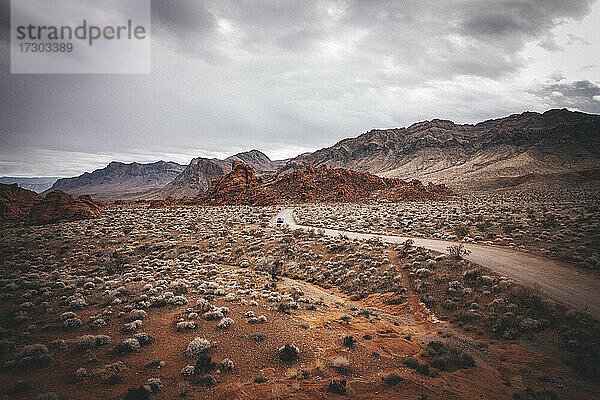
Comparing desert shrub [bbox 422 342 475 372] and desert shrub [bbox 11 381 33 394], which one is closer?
desert shrub [bbox 11 381 33 394]

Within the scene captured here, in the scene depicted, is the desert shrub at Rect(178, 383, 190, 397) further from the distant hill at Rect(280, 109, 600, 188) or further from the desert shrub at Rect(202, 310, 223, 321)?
the distant hill at Rect(280, 109, 600, 188)

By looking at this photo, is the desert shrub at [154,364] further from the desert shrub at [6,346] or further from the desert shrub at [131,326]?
the desert shrub at [6,346]

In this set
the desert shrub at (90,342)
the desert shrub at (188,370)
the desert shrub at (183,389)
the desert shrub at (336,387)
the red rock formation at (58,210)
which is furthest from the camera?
the red rock formation at (58,210)

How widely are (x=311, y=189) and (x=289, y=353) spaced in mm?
56570

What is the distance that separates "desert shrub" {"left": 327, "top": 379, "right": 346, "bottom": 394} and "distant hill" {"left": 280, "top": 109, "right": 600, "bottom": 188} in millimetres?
88229

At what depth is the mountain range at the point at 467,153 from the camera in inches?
3548

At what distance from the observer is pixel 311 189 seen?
63812 mm

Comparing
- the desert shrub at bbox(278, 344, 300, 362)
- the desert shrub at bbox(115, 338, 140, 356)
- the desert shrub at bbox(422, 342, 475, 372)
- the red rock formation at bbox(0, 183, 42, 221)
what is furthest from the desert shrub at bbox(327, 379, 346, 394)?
the red rock formation at bbox(0, 183, 42, 221)

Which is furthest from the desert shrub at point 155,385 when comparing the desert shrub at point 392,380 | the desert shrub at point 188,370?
the desert shrub at point 392,380

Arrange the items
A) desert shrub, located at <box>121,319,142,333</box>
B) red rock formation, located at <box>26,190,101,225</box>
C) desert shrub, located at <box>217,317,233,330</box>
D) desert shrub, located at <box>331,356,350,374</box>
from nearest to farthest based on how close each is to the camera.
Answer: desert shrub, located at <box>331,356,350,374</box> < desert shrub, located at <box>121,319,142,333</box> < desert shrub, located at <box>217,317,233,330</box> < red rock formation, located at <box>26,190,101,225</box>

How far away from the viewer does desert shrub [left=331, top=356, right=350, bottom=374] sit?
24.4 ft

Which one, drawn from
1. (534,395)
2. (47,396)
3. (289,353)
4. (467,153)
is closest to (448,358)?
(534,395)

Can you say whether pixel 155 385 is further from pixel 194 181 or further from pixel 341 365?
pixel 194 181

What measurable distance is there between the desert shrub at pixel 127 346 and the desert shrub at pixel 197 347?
155 centimetres
